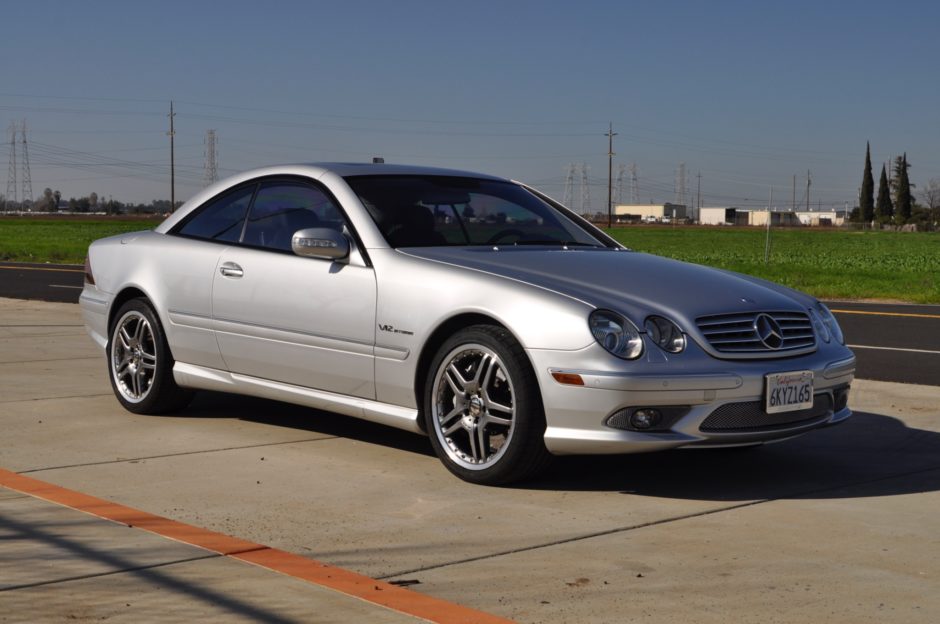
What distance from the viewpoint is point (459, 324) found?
590 centimetres

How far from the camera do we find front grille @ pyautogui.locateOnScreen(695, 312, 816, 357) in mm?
5551

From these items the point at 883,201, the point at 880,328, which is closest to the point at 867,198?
Answer: the point at 883,201

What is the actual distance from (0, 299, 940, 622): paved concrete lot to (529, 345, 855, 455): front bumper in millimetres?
268

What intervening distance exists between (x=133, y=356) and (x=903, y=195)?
161m

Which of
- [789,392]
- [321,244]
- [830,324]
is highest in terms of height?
[321,244]

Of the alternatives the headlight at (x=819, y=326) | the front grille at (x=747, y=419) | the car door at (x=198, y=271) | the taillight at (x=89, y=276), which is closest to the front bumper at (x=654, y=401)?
the front grille at (x=747, y=419)

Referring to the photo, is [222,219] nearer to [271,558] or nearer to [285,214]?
[285,214]

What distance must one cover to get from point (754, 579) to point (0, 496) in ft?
9.98

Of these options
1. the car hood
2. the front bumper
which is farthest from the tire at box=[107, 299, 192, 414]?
the front bumper

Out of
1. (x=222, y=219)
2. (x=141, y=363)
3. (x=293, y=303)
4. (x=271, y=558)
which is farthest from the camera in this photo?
(x=141, y=363)

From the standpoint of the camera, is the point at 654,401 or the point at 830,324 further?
the point at 830,324

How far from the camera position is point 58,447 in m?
6.44

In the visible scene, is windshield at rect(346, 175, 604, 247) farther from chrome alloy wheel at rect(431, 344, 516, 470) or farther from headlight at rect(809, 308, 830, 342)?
headlight at rect(809, 308, 830, 342)

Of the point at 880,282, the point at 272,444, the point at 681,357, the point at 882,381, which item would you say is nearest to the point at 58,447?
the point at 272,444
